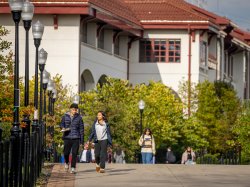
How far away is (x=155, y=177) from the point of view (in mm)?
26594

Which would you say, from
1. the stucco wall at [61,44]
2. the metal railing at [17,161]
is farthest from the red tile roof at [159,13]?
the metal railing at [17,161]

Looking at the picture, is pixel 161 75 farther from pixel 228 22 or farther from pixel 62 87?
pixel 62 87

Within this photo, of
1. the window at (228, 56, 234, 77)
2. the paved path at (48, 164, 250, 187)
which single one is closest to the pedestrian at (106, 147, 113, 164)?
the paved path at (48, 164, 250, 187)

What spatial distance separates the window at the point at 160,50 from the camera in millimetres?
81875

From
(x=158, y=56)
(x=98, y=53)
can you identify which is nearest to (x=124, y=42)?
(x=158, y=56)

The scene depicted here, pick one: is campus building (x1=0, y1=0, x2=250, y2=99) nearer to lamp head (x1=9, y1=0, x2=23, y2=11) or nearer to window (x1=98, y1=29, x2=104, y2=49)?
window (x1=98, y1=29, x2=104, y2=49)

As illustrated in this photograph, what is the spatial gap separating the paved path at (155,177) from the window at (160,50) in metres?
50.0

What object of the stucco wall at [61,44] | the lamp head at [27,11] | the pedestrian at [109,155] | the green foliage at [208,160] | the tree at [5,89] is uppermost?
the stucco wall at [61,44]

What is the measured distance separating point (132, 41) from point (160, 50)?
8.26 feet

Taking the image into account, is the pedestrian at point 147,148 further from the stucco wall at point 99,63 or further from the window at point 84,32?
the window at point 84,32

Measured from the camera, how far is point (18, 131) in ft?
64.7

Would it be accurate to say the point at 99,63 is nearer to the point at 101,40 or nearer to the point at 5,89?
the point at 101,40

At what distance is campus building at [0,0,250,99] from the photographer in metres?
63.9

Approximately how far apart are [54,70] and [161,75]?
725 inches
